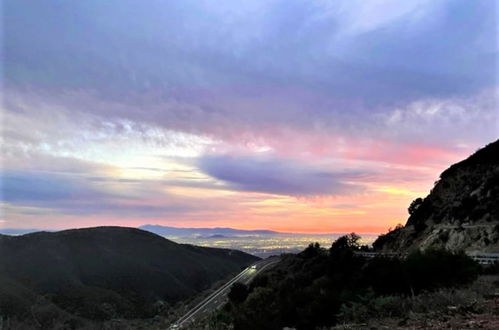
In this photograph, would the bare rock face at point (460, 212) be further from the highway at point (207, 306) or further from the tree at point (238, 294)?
the highway at point (207, 306)

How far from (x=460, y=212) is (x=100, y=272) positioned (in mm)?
92034

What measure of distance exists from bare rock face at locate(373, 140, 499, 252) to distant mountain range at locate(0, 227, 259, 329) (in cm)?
4813

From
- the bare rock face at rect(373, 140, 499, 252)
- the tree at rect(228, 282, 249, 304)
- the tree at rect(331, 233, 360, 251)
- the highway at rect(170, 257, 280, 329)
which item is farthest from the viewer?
the highway at rect(170, 257, 280, 329)

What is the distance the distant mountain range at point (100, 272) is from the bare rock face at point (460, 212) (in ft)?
158

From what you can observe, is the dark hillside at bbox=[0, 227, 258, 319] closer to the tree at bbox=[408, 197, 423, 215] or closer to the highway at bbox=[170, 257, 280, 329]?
the highway at bbox=[170, 257, 280, 329]

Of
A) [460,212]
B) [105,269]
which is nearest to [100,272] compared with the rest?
[105,269]

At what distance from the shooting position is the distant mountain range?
268ft

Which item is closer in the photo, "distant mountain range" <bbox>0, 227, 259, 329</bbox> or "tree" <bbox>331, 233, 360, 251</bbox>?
"tree" <bbox>331, 233, 360, 251</bbox>

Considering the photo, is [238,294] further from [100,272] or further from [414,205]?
[100,272]

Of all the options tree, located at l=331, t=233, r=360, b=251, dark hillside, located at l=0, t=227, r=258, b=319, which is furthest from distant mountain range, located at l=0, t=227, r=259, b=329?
tree, located at l=331, t=233, r=360, b=251

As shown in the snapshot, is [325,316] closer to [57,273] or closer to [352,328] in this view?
[352,328]

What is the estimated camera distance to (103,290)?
95.1 meters

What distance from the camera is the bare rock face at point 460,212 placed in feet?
133

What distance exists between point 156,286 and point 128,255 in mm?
23328
